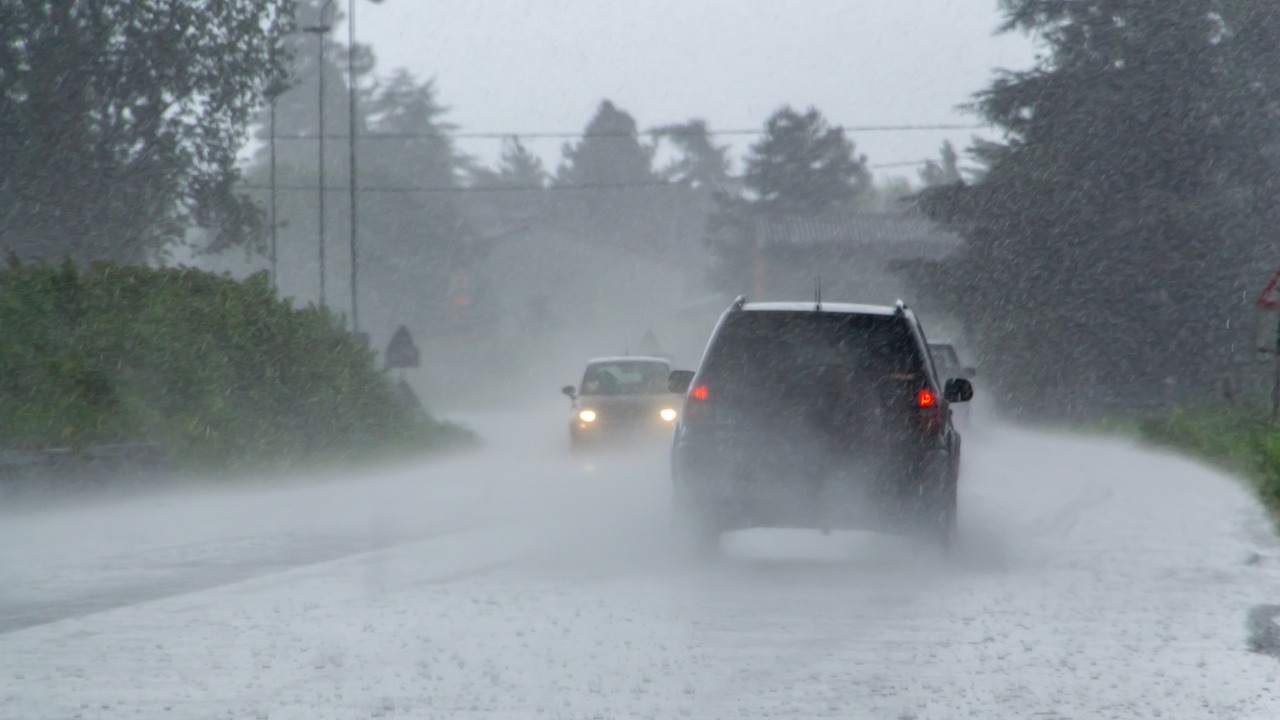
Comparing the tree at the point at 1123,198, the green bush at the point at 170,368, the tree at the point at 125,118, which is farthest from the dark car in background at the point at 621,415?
the tree at the point at 1123,198

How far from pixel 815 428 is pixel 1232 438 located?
1603 centimetres

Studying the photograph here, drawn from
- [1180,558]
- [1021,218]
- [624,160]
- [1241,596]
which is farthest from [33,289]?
[624,160]

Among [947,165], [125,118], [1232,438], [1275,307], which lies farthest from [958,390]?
[947,165]

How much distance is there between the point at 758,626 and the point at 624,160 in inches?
5894

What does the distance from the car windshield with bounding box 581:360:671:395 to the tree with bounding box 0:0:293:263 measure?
50.6 feet

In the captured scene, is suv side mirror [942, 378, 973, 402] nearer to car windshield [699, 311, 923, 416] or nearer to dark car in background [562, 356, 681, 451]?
car windshield [699, 311, 923, 416]

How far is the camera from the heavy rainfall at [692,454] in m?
8.58

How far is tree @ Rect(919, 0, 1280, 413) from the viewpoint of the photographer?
136ft

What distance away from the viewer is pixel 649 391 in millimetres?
26047

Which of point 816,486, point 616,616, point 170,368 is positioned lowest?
point 616,616

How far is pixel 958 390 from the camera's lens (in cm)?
1411

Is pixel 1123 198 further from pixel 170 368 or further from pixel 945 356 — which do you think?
pixel 170 368

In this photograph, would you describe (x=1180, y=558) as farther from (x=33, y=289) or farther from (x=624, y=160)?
(x=624, y=160)

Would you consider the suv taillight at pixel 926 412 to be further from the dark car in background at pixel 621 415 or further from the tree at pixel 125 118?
the tree at pixel 125 118
